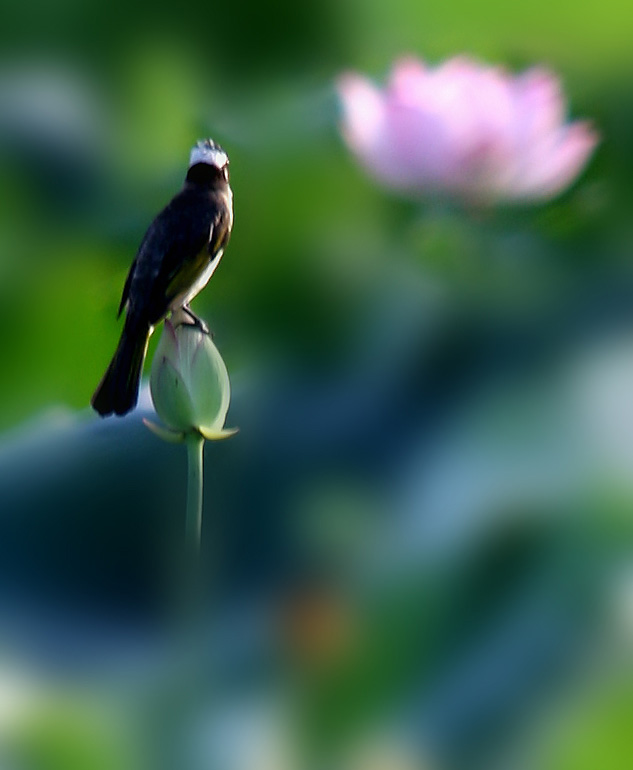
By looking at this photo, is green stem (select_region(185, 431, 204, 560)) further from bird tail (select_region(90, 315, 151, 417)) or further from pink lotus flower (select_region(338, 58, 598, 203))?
pink lotus flower (select_region(338, 58, 598, 203))

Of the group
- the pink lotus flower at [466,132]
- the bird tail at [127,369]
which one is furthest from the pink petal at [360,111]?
the bird tail at [127,369]

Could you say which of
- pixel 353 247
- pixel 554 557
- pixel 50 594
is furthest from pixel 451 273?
pixel 50 594

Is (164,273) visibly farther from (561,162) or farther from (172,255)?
(561,162)

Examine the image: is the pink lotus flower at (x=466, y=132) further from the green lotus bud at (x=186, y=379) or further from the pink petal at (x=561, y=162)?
the green lotus bud at (x=186, y=379)

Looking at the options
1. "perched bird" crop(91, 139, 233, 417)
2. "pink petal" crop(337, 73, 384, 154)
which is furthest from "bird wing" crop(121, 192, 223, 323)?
"pink petal" crop(337, 73, 384, 154)

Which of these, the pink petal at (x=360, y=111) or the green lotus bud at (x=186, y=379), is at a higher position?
the pink petal at (x=360, y=111)
